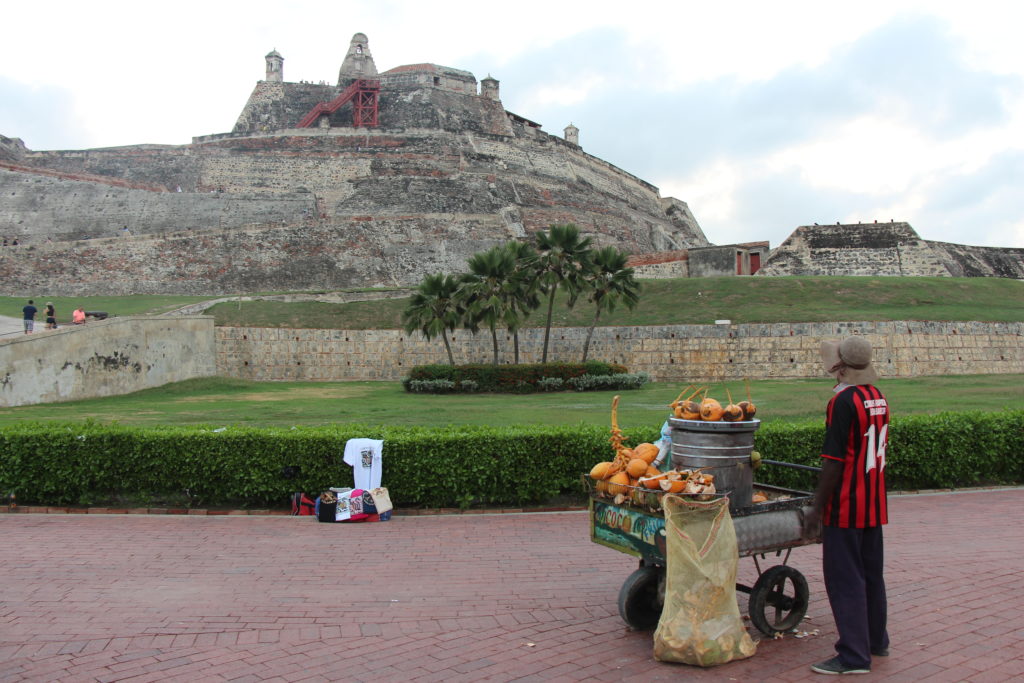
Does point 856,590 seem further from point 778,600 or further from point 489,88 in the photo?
point 489,88

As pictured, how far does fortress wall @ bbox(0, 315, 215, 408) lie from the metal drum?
58.8 feet

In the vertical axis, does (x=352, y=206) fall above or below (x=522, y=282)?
above

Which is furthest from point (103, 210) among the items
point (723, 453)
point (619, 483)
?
point (723, 453)

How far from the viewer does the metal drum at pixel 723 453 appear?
210 inches

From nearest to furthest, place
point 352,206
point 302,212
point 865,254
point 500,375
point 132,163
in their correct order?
1. point 500,375
2. point 865,254
3. point 302,212
4. point 352,206
5. point 132,163

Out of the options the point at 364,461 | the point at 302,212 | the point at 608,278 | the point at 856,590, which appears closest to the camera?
the point at 856,590

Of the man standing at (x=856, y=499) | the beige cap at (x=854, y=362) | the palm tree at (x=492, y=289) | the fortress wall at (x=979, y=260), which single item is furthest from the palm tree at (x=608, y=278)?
the man standing at (x=856, y=499)

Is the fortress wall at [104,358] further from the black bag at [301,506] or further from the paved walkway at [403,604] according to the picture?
the black bag at [301,506]

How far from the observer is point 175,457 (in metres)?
9.39

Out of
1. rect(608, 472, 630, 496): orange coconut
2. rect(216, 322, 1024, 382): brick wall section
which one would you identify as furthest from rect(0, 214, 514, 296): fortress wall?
rect(608, 472, 630, 496): orange coconut

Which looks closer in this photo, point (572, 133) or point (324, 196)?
point (324, 196)

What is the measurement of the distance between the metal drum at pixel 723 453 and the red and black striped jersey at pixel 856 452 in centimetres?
64

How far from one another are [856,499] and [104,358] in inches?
841

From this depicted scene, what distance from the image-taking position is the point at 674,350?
→ 28641 mm
